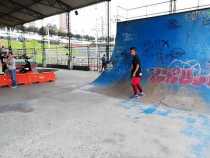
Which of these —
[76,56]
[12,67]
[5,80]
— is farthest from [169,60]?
[76,56]

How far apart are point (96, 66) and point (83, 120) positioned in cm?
1409

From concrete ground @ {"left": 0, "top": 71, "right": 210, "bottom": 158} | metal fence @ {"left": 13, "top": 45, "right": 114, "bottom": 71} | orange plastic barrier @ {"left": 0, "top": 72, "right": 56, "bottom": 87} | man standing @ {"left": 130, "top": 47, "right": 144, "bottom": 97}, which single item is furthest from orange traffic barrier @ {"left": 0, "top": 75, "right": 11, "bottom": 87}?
metal fence @ {"left": 13, "top": 45, "right": 114, "bottom": 71}

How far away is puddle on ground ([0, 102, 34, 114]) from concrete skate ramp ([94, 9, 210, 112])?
298cm

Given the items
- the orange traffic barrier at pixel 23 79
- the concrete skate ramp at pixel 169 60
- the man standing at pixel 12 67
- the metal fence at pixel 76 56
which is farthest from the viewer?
the metal fence at pixel 76 56

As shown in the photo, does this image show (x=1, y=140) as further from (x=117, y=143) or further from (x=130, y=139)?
(x=130, y=139)

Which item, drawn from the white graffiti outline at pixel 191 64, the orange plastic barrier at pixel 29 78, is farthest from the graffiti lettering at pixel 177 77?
the orange plastic barrier at pixel 29 78

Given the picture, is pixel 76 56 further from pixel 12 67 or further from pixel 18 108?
pixel 18 108

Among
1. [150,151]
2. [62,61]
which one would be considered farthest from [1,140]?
[62,61]

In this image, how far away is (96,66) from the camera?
19.2m

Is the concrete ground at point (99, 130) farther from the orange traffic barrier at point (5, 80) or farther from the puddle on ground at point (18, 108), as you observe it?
the orange traffic barrier at point (5, 80)

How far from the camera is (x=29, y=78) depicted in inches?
448

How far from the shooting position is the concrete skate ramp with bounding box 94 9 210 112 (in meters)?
6.74

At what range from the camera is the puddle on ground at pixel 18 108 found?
623 centimetres

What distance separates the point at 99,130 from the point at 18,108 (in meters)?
3.04
